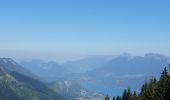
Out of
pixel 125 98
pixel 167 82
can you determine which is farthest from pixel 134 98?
pixel 167 82

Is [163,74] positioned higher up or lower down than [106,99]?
higher up

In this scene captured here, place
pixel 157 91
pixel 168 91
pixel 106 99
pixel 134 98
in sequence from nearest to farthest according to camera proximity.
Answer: pixel 168 91
pixel 157 91
pixel 134 98
pixel 106 99

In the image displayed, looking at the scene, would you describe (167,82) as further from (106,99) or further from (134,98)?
(106,99)

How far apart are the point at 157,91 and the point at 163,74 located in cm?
583

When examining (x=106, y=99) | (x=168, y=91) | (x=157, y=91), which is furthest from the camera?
(x=106, y=99)

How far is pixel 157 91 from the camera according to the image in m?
80.1

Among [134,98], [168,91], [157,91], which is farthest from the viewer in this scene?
[134,98]

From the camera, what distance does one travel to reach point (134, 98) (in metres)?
100

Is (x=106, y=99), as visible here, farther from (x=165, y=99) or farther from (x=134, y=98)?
(x=165, y=99)

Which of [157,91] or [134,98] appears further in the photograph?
[134,98]

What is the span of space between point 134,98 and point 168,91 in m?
25.9

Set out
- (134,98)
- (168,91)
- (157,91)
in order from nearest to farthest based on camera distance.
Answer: (168,91) < (157,91) < (134,98)

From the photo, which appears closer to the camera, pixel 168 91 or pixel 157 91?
pixel 168 91

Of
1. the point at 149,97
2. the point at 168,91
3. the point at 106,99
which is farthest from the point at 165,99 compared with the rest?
the point at 106,99
